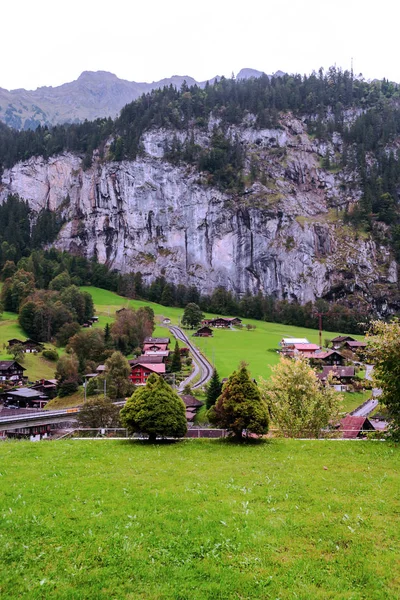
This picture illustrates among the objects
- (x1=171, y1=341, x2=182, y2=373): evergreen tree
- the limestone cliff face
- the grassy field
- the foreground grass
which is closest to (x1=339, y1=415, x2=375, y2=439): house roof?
the foreground grass

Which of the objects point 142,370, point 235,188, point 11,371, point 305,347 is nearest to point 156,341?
point 142,370

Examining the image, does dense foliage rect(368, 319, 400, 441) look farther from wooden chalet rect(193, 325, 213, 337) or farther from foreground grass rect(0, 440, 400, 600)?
wooden chalet rect(193, 325, 213, 337)

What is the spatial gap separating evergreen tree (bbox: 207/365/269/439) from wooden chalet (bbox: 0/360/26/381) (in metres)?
49.9

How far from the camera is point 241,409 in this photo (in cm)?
1745

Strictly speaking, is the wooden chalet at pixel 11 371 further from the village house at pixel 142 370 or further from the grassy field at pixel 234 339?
the grassy field at pixel 234 339

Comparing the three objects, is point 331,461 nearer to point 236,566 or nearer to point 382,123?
point 236,566

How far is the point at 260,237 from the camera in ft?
477

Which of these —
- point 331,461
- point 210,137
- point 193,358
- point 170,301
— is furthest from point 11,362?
point 210,137

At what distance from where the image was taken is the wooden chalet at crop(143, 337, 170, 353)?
7662 centimetres

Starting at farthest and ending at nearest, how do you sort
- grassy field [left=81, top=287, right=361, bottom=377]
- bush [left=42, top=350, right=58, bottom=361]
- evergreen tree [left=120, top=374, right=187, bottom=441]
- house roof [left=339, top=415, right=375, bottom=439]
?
bush [left=42, top=350, right=58, bottom=361] → grassy field [left=81, top=287, right=361, bottom=377] → house roof [left=339, top=415, right=375, bottom=439] → evergreen tree [left=120, top=374, right=187, bottom=441]

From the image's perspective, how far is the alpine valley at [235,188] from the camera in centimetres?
14162

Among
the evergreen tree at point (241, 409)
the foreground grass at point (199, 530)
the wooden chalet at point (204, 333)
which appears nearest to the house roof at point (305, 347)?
the wooden chalet at point (204, 333)

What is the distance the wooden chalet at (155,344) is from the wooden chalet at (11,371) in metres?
22.6

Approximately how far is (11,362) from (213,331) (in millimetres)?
49951
